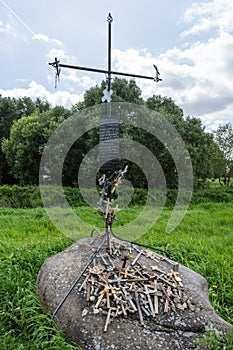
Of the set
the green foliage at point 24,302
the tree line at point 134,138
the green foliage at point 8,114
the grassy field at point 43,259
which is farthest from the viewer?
the green foliage at point 8,114

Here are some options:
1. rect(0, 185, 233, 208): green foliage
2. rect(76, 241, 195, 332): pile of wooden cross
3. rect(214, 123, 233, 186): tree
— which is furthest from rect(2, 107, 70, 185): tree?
rect(76, 241, 195, 332): pile of wooden cross

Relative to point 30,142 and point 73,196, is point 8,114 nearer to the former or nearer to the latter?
point 30,142

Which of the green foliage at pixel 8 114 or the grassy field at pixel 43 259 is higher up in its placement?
the green foliage at pixel 8 114

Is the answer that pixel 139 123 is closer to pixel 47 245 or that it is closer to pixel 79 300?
pixel 47 245

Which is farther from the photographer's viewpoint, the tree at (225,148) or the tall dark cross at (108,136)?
the tree at (225,148)

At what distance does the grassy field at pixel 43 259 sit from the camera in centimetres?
255

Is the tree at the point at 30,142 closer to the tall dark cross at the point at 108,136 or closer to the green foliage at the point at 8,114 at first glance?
the green foliage at the point at 8,114

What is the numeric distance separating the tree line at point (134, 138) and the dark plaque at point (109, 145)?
675cm

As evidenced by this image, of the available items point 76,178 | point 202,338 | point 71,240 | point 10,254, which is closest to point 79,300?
point 202,338

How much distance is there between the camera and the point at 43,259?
3.90m

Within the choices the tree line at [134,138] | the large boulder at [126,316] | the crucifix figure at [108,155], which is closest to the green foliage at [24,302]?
the large boulder at [126,316]

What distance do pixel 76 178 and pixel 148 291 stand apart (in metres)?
10.3

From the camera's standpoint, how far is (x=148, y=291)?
2.70 m

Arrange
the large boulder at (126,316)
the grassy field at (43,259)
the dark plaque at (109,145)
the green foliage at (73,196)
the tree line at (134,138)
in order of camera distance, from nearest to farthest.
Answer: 1. the large boulder at (126,316)
2. the grassy field at (43,259)
3. the dark plaque at (109,145)
4. the green foliage at (73,196)
5. the tree line at (134,138)
